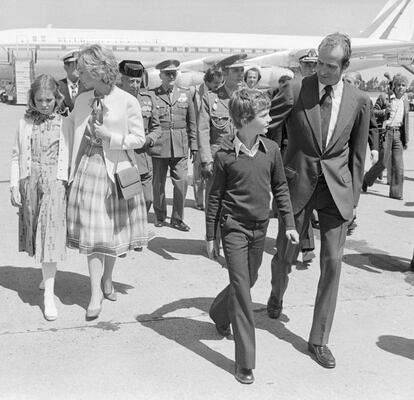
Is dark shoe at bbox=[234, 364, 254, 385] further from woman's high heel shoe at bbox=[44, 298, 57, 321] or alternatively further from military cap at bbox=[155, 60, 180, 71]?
military cap at bbox=[155, 60, 180, 71]

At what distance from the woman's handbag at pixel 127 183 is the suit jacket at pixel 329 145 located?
1132 millimetres

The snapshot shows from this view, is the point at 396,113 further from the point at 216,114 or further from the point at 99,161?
the point at 99,161

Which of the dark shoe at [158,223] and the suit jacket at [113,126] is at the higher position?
the suit jacket at [113,126]

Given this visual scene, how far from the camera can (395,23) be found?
4847cm

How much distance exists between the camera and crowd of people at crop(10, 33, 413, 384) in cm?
351

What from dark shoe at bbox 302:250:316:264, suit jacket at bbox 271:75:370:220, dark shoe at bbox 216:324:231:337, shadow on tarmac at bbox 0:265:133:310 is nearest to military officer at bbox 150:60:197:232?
dark shoe at bbox 302:250:316:264

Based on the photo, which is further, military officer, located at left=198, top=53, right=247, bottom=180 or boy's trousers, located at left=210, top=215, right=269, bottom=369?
military officer, located at left=198, top=53, right=247, bottom=180

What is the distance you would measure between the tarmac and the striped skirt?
56 centimetres

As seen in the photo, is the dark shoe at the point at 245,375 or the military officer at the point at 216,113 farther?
the military officer at the point at 216,113

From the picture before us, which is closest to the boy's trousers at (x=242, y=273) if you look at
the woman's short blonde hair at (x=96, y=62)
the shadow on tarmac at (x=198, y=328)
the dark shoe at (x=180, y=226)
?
the shadow on tarmac at (x=198, y=328)

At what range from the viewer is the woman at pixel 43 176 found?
4.31m

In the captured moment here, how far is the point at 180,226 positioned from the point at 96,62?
3402mm

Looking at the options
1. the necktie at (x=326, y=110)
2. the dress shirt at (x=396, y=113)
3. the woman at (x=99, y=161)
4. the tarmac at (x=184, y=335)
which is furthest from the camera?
the dress shirt at (x=396, y=113)

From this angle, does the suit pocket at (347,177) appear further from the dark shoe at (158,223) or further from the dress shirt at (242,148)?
the dark shoe at (158,223)
